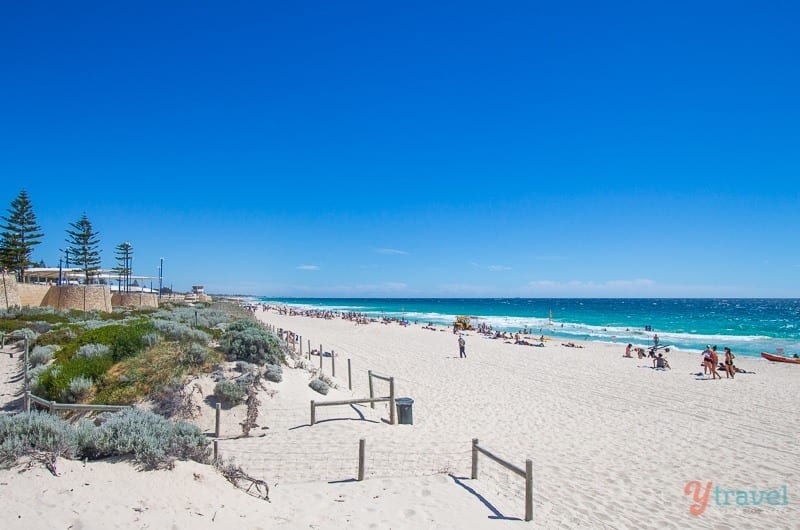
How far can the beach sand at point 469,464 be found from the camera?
4493mm

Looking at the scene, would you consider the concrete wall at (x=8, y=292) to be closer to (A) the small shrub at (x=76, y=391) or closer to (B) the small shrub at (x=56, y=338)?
(B) the small shrub at (x=56, y=338)

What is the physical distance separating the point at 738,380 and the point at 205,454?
19.7m

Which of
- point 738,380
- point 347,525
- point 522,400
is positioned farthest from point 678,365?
point 347,525

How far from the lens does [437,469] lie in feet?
24.2

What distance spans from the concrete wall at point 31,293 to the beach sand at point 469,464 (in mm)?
17358

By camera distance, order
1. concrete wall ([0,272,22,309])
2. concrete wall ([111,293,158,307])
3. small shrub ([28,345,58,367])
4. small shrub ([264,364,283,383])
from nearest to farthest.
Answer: small shrub ([264,364,283,383]) → small shrub ([28,345,58,367]) → concrete wall ([0,272,22,309]) → concrete wall ([111,293,158,307])

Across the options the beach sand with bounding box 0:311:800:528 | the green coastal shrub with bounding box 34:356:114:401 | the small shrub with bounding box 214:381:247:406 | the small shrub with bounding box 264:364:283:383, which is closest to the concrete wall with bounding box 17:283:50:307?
the beach sand with bounding box 0:311:800:528

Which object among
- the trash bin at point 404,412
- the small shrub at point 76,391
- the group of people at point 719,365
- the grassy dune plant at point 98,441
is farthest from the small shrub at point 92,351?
the group of people at point 719,365

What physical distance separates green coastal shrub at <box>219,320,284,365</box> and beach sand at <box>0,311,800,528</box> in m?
1.10

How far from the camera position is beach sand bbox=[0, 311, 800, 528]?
4493 mm

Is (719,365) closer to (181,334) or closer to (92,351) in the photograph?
(181,334)

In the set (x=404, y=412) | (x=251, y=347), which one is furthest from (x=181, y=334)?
(x=404, y=412)

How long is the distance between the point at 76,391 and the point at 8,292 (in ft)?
72.3

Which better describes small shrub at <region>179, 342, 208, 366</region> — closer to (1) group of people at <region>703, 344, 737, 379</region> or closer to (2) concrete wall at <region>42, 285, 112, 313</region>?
(1) group of people at <region>703, 344, 737, 379</region>
